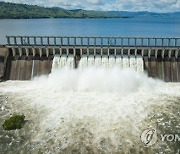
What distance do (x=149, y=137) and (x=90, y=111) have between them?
8.76 metres

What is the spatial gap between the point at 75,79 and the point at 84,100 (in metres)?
7.34

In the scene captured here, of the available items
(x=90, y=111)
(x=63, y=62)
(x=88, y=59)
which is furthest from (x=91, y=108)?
(x=63, y=62)

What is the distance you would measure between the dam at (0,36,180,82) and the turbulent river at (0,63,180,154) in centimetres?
144

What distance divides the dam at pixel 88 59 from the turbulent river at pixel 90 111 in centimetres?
144

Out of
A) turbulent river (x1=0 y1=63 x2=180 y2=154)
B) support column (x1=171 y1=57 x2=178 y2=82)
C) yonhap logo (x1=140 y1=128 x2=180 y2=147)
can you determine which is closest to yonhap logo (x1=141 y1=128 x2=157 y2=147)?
yonhap logo (x1=140 y1=128 x2=180 y2=147)

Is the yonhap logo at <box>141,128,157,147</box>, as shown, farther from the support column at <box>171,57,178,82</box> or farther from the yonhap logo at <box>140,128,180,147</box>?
the support column at <box>171,57,178,82</box>

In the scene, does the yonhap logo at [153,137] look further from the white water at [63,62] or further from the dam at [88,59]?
the white water at [63,62]

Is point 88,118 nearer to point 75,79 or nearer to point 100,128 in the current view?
point 100,128

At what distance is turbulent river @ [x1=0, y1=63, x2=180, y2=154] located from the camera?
2447 cm

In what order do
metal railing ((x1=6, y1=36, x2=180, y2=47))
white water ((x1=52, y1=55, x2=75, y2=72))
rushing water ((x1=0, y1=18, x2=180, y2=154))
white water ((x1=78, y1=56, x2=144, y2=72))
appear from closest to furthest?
rushing water ((x1=0, y1=18, x2=180, y2=154)) < white water ((x1=78, y1=56, x2=144, y2=72)) < white water ((x1=52, y1=55, x2=75, y2=72)) < metal railing ((x1=6, y1=36, x2=180, y2=47))

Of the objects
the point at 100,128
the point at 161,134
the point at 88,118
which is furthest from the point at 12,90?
the point at 161,134

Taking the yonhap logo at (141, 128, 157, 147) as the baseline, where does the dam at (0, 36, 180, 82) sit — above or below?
above

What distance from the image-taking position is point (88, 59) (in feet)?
147

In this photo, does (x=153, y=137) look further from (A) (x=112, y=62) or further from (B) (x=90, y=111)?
(A) (x=112, y=62)
